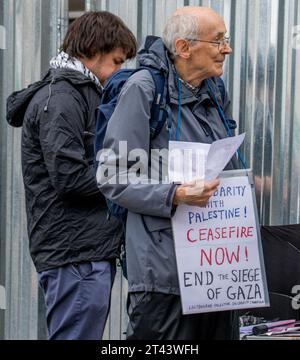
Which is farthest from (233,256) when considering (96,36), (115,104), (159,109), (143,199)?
(96,36)

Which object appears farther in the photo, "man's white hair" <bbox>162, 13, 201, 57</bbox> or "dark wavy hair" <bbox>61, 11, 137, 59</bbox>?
"dark wavy hair" <bbox>61, 11, 137, 59</bbox>

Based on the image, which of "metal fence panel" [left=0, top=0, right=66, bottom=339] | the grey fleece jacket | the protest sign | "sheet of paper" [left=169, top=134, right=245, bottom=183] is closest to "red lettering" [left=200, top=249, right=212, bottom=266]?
the protest sign

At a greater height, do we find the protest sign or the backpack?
the backpack

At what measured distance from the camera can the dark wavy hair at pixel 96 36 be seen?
4.56 m

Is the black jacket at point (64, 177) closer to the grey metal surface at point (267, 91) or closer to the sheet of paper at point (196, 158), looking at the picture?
the sheet of paper at point (196, 158)

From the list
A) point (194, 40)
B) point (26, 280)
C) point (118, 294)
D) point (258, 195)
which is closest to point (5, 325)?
point (26, 280)

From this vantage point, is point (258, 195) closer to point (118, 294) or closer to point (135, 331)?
point (118, 294)

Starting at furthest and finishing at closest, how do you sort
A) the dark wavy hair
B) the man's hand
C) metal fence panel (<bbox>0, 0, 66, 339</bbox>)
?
metal fence panel (<bbox>0, 0, 66, 339</bbox>), the dark wavy hair, the man's hand

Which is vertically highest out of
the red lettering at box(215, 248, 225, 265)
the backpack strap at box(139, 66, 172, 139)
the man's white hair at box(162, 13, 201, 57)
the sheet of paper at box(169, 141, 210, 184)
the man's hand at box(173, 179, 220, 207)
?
the man's white hair at box(162, 13, 201, 57)

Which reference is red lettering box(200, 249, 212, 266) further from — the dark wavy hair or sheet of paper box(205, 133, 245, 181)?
the dark wavy hair

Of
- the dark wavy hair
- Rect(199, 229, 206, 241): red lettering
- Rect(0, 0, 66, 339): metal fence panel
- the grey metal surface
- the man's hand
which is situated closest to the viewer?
the man's hand

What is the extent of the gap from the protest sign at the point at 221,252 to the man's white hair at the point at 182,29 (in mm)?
612

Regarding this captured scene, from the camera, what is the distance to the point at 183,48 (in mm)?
4035

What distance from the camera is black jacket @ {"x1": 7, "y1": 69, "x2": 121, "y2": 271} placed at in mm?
4352
